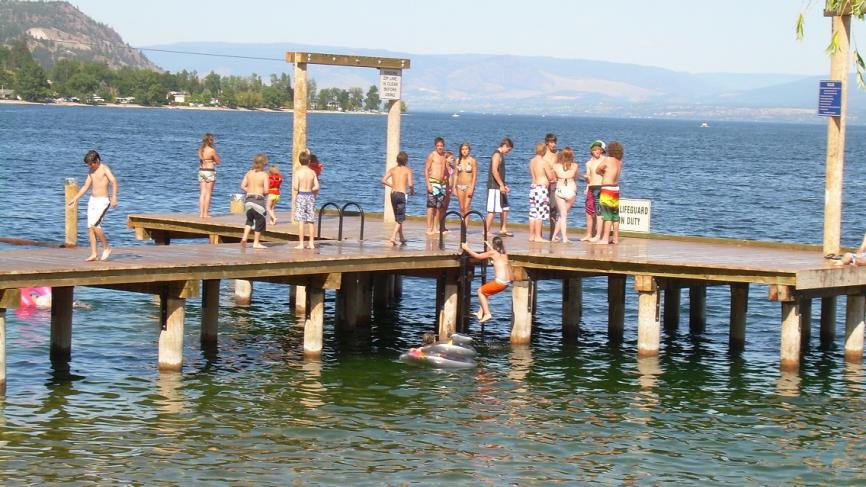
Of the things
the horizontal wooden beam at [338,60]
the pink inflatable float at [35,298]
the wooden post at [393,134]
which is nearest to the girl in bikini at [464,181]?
the wooden post at [393,134]

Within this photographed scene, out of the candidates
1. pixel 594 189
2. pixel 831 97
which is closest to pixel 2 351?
pixel 594 189

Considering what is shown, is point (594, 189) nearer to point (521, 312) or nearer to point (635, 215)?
point (635, 215)

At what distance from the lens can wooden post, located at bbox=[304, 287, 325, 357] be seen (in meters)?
21.6

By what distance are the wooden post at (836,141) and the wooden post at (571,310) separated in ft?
14.1

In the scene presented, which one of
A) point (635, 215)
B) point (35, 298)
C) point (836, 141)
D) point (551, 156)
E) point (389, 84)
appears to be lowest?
point (35, 298)

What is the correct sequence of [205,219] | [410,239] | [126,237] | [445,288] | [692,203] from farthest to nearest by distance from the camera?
[692,203] → [126,237] → [205,219] → [410,239] → [445,288]

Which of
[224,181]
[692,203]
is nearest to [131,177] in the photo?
[224,181]

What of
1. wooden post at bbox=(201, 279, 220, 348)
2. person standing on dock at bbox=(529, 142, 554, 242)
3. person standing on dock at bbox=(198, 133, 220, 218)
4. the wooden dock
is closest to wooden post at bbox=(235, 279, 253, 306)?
person standing on dock at bbox=(198, 133, 220, 218)

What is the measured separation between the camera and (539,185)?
24.7m

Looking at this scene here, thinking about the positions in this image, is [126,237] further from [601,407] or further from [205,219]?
[601,407]

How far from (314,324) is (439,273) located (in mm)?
2573

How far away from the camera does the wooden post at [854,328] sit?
74.0 feet

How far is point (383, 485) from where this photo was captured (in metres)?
15.9

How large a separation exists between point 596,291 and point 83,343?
1293 cm
